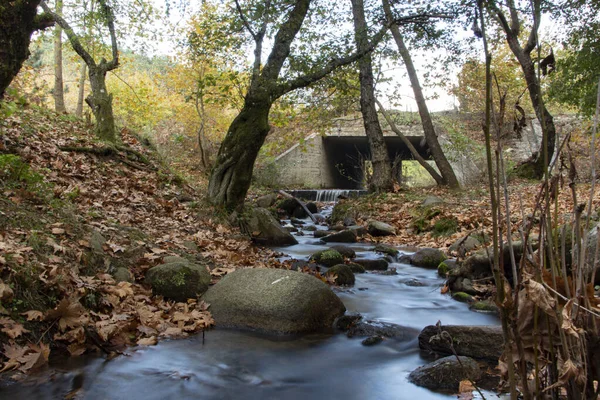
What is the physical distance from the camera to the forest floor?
3988 mm

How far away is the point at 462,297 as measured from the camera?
628 centimetres

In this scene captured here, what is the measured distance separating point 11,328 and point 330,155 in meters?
23.5

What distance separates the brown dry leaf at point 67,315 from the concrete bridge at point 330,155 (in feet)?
60.7

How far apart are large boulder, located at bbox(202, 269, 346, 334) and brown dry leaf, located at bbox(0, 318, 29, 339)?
6.29 ft

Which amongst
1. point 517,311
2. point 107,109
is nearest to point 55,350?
point 517,311

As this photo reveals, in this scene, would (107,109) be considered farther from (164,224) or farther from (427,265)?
(427,265)

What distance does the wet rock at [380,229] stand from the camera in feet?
39.0

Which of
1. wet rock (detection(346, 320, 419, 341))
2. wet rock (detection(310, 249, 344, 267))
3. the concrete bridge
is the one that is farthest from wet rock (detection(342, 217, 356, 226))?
the concrete bridge

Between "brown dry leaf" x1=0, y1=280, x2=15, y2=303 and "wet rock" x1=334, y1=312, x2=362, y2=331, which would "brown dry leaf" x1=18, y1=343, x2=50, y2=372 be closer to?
"brown dry leaf" x1=0, y1=280, x2=15, y2=303

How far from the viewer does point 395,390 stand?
3.88 meters

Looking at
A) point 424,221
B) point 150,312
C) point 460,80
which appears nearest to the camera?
point 150,312

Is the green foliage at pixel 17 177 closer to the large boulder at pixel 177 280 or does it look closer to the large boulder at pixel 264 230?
the large boulder at pixel 177 280

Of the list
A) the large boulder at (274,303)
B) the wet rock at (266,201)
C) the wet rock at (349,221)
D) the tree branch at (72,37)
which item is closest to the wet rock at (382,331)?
the large boulder at (274,303)

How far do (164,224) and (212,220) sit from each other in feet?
4.84
